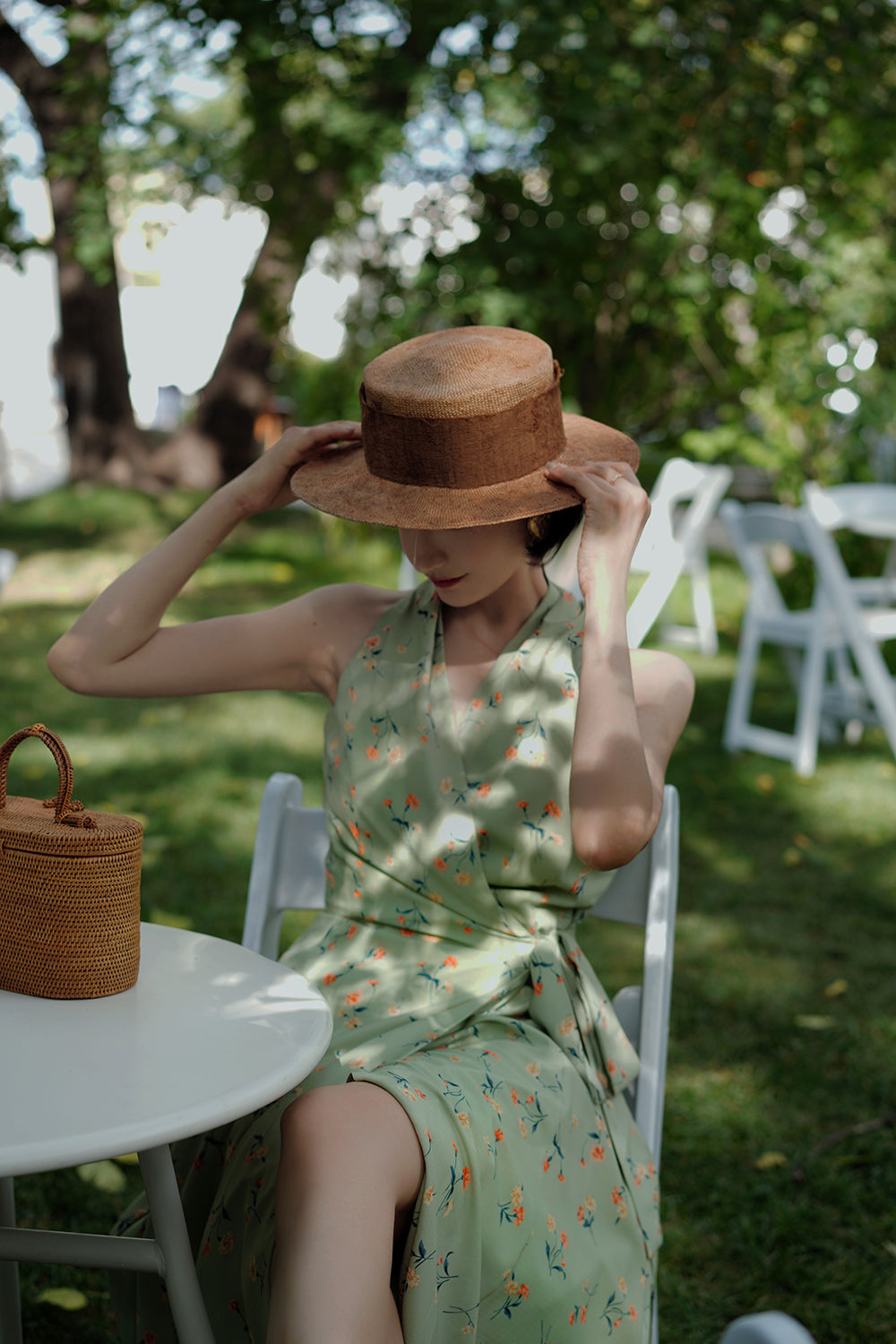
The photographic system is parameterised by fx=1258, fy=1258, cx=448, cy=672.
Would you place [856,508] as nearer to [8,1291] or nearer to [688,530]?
[688,530]

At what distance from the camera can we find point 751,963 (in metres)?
3.86

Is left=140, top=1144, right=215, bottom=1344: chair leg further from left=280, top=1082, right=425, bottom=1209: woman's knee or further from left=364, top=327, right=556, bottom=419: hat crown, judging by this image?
left=364, top=327, right=556, bottom=419: hat crown

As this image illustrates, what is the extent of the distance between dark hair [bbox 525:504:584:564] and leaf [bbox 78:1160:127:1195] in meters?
1.61

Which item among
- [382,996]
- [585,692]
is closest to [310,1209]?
[382,996]

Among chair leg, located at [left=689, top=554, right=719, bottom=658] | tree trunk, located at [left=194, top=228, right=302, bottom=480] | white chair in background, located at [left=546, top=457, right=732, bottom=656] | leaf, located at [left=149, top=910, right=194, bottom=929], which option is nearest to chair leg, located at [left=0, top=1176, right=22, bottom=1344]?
leaf, located at [left=149, top=910, right=194, bottom=929]

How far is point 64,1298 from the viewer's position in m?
2.24

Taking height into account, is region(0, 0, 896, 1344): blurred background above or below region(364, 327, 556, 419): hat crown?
below

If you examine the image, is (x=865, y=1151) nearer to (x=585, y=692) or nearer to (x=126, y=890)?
(x=585, y=692)

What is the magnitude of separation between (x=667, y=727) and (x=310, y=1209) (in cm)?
91

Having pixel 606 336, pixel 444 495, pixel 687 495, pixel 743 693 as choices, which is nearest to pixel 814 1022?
pixel 444 495

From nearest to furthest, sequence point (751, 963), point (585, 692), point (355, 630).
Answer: point (585, 692)
point (355, 630)
point (751, 963)

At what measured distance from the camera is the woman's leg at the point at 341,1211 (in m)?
1.20

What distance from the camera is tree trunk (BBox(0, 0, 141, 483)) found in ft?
20.4

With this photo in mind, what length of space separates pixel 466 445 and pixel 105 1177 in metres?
1.79
